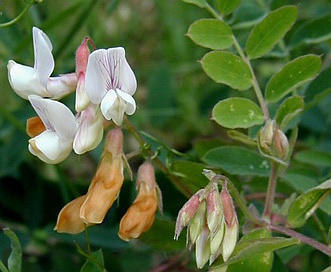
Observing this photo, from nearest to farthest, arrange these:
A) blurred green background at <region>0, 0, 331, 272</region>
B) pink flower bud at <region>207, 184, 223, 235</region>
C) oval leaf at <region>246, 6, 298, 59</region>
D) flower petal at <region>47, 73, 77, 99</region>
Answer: pink flower bud at <region>207, 184, 223, 235</region> → flower petal at <region>47, 73, 77, 99</region> → oval leaf at <region>246, 6, 298, 59</region> → blurred green background at <region>0, 0, 331, 272</region>

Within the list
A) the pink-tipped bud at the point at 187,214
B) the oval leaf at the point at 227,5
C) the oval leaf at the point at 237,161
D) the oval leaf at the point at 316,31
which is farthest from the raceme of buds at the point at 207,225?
the oval leaf at the point at 316,31

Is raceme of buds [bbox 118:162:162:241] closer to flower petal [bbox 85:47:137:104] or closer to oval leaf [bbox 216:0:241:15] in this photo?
flower petal [bbox 85:47:137:104]

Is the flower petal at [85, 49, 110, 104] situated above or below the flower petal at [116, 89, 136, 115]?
above

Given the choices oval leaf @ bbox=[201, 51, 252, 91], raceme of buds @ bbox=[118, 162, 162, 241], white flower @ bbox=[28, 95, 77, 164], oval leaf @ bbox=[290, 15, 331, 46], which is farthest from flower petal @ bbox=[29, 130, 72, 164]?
oval leaf @ bbox=[290, 15, 331, 46]

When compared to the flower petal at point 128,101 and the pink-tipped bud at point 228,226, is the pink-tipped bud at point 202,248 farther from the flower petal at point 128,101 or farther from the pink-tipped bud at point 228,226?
the flower petal at point 128,101

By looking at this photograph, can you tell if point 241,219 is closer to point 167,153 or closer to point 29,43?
point 167,153

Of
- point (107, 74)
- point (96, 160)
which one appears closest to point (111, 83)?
point (107, 74)

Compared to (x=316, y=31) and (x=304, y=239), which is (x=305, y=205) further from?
(x=316, y=31)
